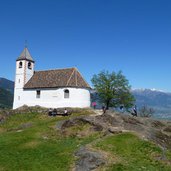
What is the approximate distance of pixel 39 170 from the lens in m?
31.5

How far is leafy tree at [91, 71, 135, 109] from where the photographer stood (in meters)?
→ 86.4

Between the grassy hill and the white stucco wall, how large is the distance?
28434 mm

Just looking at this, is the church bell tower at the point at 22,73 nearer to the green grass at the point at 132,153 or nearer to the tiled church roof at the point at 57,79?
the tiled church roof at the point at 57,79

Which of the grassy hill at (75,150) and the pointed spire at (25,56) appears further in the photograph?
the pointed spire at (25,56)

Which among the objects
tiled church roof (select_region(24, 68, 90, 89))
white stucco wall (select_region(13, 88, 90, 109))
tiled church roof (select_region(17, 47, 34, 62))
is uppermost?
tiled church roof (select_region(17, 47, 34, 62))

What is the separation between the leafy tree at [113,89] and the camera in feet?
284

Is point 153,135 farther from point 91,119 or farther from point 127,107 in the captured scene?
point 127,107

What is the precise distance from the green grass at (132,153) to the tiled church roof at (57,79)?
3992cm

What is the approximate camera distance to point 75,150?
118 ft

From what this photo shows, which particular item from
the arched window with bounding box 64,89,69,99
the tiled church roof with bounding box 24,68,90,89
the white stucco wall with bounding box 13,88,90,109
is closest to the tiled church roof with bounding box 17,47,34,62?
the tiled church roof with bounding box 24,68,90,89

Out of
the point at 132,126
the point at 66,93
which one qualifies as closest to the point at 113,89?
the point at 66,93

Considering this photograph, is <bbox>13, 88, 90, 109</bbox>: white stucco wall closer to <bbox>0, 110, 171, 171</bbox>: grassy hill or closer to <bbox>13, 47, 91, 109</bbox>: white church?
<bbox>13, 47, 91, 109</bbox>: white church

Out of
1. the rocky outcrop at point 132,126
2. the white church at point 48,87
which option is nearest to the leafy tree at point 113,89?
the white church at point 48,87

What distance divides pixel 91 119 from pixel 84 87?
3099cm
